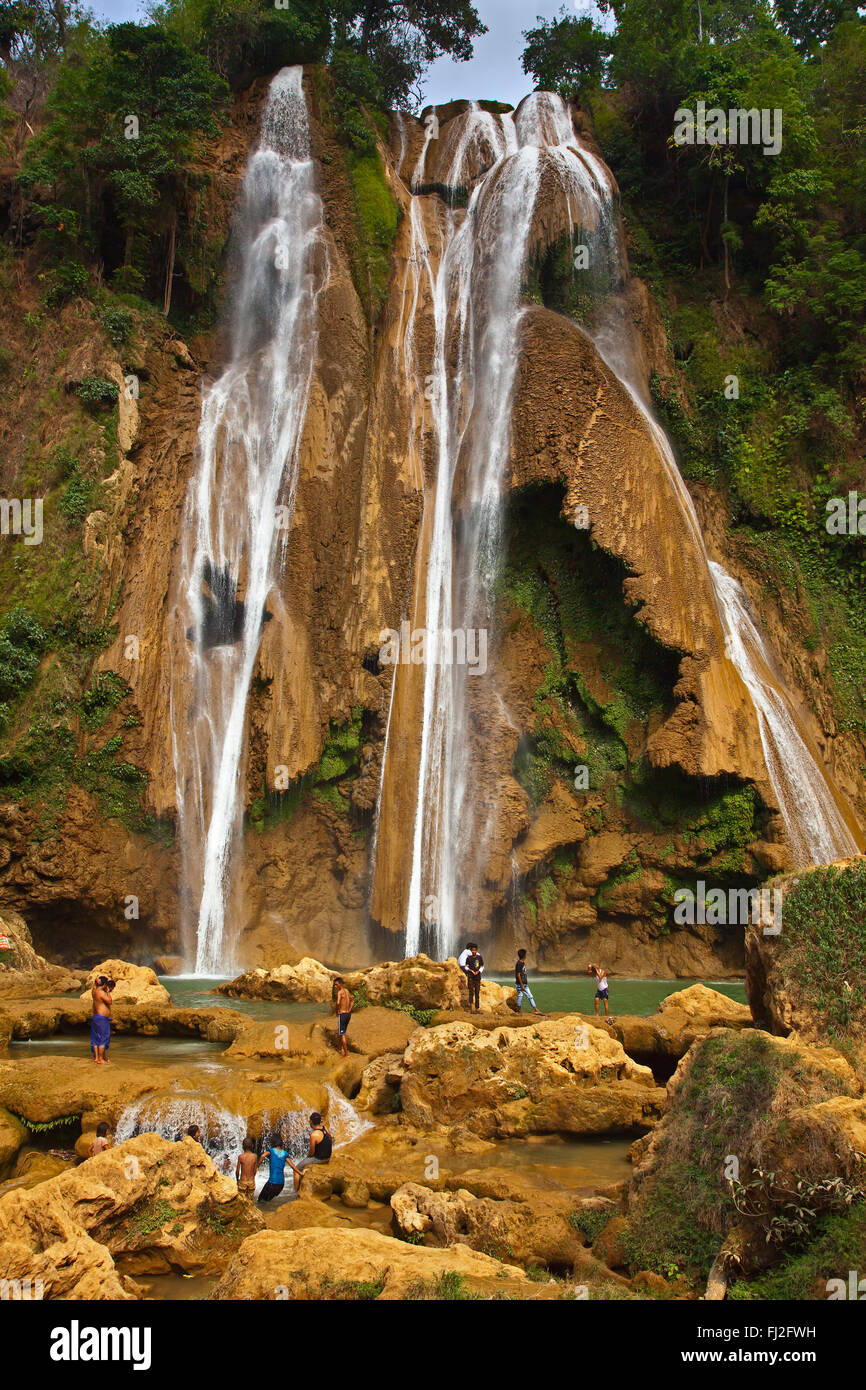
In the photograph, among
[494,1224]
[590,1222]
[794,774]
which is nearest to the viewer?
[494,1224]

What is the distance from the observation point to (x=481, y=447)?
24.5 m

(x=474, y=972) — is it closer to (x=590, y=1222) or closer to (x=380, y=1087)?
(x=380, y=1087)

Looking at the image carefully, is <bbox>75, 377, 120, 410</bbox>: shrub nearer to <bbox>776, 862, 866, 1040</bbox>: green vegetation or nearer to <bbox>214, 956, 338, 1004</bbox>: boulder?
<bbox>214, 956, 338, 1004</bbox>: boulder

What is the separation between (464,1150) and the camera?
1048 centimetres

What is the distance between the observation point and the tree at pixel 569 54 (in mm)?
36344

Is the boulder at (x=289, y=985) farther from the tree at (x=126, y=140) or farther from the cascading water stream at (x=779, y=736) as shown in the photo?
the tree at (x=126, y=140)

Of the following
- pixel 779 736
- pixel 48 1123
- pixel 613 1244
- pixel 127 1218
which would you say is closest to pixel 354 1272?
pixel 613 1244

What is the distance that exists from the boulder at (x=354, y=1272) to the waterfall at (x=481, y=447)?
1390 cm

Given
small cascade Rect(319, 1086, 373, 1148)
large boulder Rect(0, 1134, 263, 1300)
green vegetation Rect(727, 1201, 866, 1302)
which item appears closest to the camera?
green vegetation Rect(727, 1201, 866, 1302)

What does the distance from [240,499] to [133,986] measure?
13602mm

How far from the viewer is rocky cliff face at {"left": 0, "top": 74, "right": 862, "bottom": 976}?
802 inches

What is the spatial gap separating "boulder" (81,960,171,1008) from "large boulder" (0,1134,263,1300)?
6.11 metres

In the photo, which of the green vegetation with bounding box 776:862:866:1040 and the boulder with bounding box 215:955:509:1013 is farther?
the boulder with bounding box 215:955:509:1013

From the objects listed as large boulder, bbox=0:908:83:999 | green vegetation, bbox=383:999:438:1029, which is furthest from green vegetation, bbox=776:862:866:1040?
large boulder, bbox=0:908:83:999
